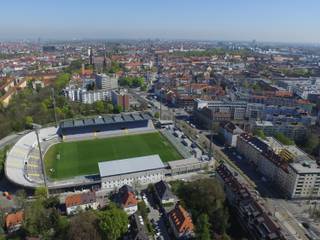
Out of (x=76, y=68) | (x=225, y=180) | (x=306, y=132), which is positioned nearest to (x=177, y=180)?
(x=225, y=180)

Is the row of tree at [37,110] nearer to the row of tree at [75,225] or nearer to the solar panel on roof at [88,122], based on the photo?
the solar panel on roof at [88,122]

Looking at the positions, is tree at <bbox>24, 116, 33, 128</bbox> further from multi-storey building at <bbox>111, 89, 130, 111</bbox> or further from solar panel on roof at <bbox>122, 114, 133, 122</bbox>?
multi-storey building at <bbox>111, 89, 130, 111</bbox>

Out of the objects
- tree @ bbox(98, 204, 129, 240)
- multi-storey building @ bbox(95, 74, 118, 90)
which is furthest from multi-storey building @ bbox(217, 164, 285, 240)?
multi-storey building @ bbox(95, 74, 118, 90)

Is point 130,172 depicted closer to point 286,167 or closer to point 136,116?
point 286,167

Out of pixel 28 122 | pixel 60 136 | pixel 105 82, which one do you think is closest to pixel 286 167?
pixel 60 136

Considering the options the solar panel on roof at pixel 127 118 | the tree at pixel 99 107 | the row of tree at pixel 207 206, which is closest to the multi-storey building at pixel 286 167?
A: the row of tree at pixel 207 206

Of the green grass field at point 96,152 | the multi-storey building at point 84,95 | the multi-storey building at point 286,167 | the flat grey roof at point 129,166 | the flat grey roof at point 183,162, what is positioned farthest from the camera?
the multi-storey building at point 84,95

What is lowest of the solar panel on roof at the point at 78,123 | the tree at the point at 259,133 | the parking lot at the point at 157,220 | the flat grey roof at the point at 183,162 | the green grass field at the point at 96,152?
the green grass field at the point at 96,152
